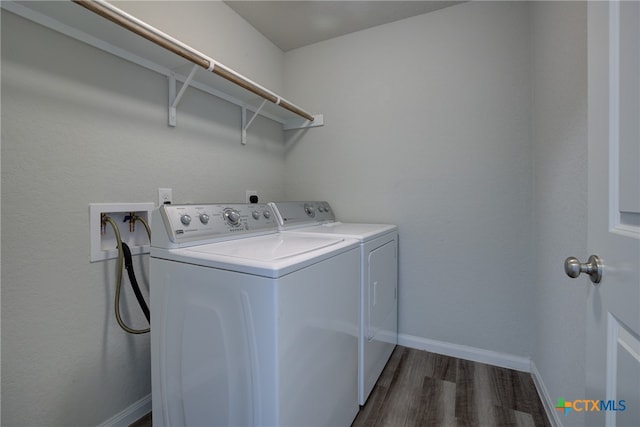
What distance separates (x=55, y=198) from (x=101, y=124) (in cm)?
36

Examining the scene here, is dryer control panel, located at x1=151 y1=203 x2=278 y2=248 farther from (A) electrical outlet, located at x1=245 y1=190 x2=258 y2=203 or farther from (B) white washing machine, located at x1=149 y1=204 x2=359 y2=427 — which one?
(A) electrical outlet, located at x1=245 y1=190 x2=258 y2=203

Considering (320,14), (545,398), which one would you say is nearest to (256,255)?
(545,398)

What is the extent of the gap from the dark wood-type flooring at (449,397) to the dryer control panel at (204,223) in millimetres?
958

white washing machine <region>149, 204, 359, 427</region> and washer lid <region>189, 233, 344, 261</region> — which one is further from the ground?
washer lid <region>189, 233, 344, 261</region>

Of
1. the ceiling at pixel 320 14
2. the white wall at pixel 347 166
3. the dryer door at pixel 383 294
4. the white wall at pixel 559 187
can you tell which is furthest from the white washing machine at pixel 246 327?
the ceiling at pixel 320 14

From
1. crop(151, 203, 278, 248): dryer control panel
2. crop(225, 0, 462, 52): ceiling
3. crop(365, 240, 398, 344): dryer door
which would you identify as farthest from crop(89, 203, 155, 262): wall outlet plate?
crop(225, 0, 462, 52): ceiling

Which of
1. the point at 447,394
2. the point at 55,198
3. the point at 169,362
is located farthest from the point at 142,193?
the point at 447,394

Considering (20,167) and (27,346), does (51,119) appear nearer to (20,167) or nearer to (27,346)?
(20,167)

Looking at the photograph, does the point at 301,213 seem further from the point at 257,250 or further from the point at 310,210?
the point at 257,250

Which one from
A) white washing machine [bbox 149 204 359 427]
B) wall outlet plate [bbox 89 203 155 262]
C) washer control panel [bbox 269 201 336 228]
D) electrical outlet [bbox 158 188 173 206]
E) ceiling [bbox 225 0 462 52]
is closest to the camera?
white washing machine [bbox 149 204 359 427]

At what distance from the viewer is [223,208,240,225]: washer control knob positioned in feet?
4.35

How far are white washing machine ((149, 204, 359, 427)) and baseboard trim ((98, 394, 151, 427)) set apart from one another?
0.31 m

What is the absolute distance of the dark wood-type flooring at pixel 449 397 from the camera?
1328mm

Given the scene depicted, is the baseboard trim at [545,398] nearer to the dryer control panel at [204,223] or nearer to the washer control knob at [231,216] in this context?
the dryer control panel at [204,223]
